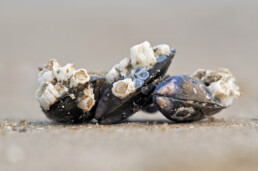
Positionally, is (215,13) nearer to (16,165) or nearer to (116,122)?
(116,122)

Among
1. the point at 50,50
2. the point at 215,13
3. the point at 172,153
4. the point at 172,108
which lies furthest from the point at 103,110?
the point at 215,13

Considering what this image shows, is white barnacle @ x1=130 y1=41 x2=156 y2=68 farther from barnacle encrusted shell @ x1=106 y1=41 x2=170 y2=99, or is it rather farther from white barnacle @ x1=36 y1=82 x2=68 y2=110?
white barnacle @ x1=36 y1=82 x2=68 y2=110

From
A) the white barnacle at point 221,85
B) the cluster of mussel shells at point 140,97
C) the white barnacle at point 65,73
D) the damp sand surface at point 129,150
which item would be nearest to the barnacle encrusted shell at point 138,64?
the cluster of mussel shells at point 140,97

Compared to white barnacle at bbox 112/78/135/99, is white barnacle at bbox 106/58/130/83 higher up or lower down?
higher up

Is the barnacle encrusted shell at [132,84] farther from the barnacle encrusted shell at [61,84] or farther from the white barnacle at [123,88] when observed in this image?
the barnacle encrusted shell at [61,84]

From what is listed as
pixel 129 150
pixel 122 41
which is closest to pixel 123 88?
pixel 129 150

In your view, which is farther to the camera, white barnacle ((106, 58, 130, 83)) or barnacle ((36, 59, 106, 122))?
white barnacle ((106, 58, 130, 83))

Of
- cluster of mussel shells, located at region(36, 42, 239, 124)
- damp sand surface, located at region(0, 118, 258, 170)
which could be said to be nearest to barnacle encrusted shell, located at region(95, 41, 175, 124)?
cluster of mussel shells, located at region(36, 42, 239, 124)
